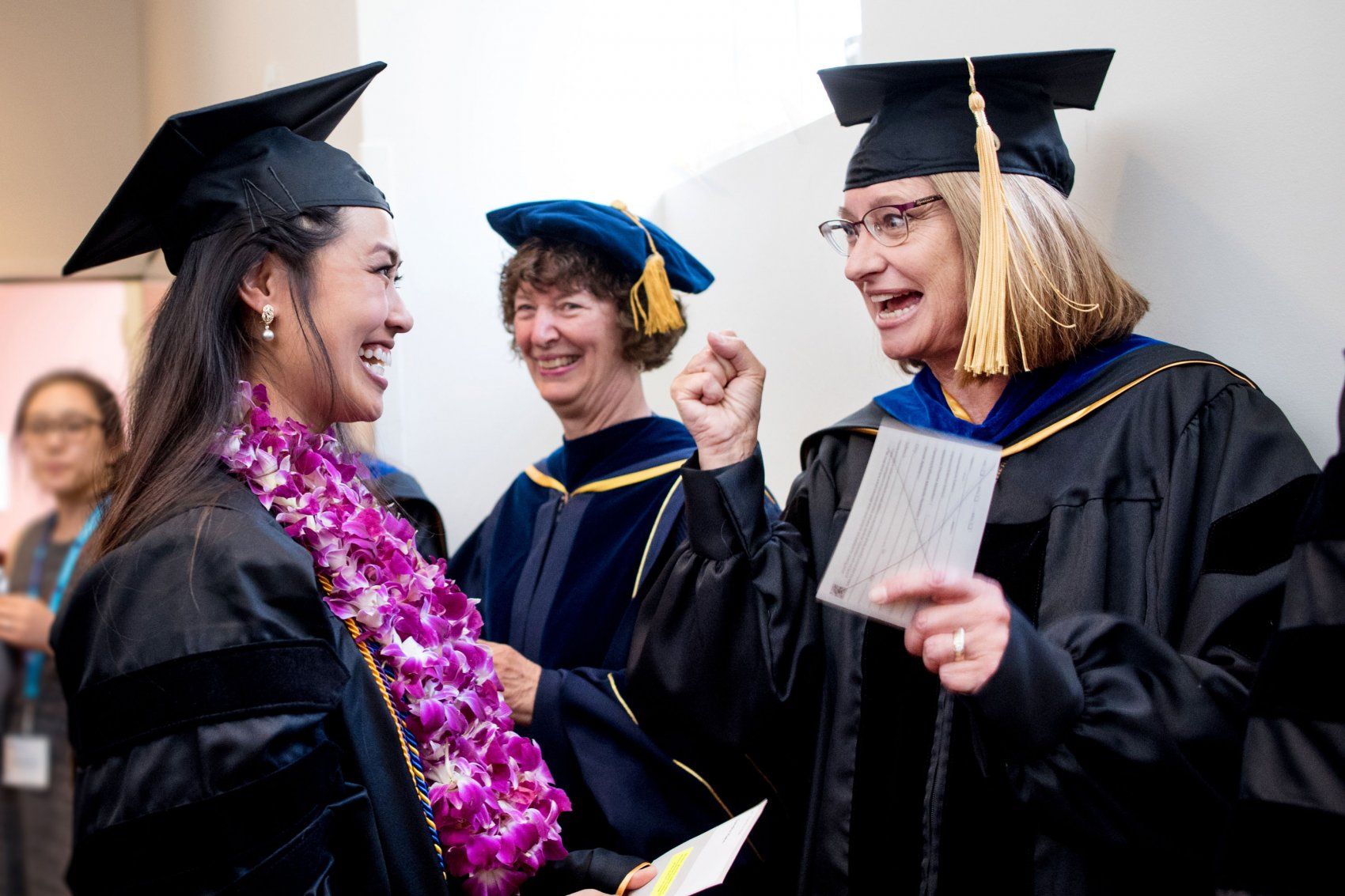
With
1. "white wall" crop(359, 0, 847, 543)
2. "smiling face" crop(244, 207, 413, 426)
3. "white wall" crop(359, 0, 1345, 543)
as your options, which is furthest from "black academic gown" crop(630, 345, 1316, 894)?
"white wall" crop(359, 0, 847, 543)

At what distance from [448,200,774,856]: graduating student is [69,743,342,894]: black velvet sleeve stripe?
879 millimetres

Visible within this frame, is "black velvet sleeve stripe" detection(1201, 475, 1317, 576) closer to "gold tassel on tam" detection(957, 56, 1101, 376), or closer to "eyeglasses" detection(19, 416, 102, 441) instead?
"gold tassel on tam" detection(957, 56, 1101, 376)

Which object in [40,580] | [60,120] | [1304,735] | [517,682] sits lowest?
[40,580]

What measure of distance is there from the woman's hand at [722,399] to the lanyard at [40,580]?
2.48m

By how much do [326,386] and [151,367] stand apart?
0.25 metres

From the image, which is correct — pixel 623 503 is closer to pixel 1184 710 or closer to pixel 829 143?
pixel 829 143

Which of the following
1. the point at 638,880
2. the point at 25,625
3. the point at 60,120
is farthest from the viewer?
the point at 60,120

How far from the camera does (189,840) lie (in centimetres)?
128

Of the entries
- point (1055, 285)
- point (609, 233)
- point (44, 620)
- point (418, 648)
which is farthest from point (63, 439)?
point (1055, 285)

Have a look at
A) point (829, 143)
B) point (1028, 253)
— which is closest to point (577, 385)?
point (829, 143)

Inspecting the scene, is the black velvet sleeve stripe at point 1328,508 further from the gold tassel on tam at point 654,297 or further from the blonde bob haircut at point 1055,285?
the gold tassel on tam at point 654,297

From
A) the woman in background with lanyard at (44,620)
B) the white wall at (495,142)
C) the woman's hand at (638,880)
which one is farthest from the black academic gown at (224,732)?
the woman in background with lanyard at (44,620)

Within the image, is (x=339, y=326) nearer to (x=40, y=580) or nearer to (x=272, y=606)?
(x=272, y=606)

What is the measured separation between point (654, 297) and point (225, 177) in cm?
120
